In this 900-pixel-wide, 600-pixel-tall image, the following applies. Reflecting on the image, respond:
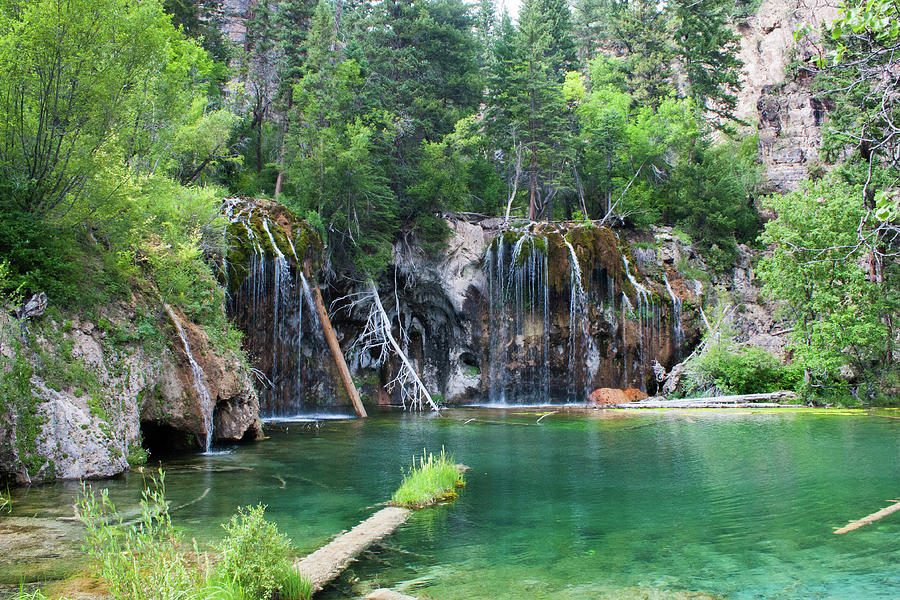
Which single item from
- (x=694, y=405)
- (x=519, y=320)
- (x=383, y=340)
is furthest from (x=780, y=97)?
(x=383, y=340)

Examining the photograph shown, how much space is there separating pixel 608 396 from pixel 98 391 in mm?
18178

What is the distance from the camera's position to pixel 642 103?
3612cm

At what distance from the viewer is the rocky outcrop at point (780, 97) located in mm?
35031

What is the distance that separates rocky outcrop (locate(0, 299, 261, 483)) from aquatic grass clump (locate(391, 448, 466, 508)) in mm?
4849

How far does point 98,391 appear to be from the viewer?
32.9ft

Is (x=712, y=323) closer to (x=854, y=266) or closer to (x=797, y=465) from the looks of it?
(x=854, y=266)

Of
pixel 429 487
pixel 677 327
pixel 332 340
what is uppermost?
pixel 677 327

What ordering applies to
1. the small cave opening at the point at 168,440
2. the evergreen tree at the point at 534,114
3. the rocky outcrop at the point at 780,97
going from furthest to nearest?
1. the rocky outcrop at the point at 780,97
2. the evergreen tree at the point at 534,114
3. the small cave opening at the point at 168,440

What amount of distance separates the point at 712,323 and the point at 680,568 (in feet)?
73.1

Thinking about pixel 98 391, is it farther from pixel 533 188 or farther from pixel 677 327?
pixel 533 188

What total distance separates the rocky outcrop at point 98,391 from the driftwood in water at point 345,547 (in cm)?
504

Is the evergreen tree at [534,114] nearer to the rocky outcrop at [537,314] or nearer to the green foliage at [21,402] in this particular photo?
the rocky outcrop at [537,314]

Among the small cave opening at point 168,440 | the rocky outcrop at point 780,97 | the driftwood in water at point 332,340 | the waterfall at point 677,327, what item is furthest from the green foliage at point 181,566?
the rocky outcrop at point 780,97

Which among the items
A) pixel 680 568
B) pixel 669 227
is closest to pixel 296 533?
pixel 680 568
